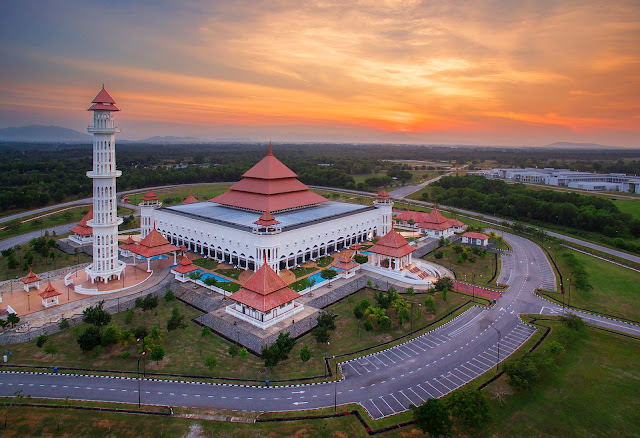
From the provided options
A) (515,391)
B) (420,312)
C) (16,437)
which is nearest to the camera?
(16,437)

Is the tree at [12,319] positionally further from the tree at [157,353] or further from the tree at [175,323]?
the tree at [157,353]

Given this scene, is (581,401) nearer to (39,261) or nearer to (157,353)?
(157,353)

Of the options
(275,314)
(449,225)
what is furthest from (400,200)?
(275,314)

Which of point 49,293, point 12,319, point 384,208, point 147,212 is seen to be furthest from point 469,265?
point 12,319

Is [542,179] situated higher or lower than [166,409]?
higher

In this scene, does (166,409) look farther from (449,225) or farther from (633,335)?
(449,225)

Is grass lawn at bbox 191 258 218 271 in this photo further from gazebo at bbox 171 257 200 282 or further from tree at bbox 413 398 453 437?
tree at bbox 413 398 453 437

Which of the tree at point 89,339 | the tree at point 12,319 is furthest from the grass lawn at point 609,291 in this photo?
the tree at point 12,319
